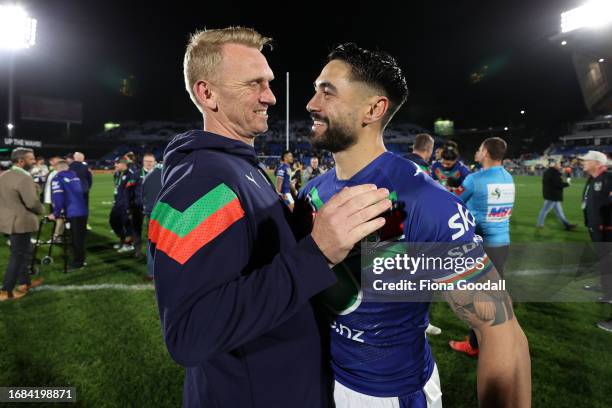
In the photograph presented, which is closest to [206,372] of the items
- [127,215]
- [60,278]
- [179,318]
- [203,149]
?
[179,318]

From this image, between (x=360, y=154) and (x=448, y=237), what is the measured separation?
63cm

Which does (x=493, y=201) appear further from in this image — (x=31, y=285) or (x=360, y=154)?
(x=31, y=285)

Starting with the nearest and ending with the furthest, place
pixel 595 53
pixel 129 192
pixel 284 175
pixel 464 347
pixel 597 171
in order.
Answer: pixel 464 347
pixel 597 171
pixel 129 192
pixel 284 175
pixel 595 53

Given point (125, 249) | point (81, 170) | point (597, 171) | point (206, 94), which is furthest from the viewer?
point (81, 170)

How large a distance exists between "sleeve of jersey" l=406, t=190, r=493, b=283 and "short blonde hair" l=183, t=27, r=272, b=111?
981mm

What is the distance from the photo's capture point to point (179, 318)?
877 mm

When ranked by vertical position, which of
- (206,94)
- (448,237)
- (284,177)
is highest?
(206,94)

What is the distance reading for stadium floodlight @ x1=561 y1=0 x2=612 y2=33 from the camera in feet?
43.8

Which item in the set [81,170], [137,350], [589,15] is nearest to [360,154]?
[137,350]

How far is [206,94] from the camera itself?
1453 millimetres

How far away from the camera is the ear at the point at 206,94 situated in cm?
144

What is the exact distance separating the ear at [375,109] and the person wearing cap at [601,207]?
Result: 16.3 feet

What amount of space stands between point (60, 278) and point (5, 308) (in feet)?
4.21

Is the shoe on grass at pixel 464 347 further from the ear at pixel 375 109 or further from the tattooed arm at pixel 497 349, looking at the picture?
the ear at pixel 375 109
